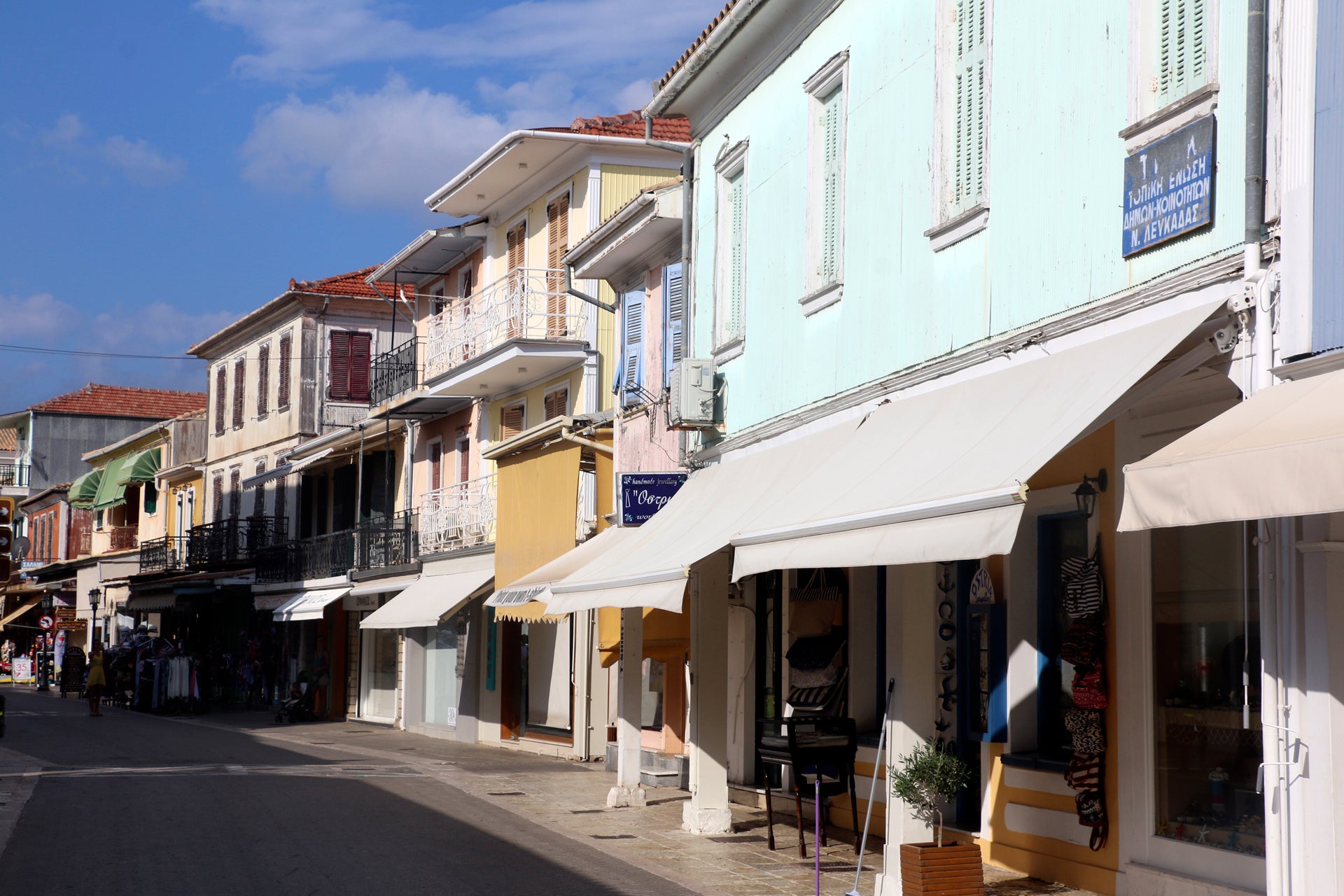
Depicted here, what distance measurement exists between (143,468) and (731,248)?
40.7 m

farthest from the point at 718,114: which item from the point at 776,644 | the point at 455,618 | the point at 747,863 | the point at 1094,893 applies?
the point at 455,618

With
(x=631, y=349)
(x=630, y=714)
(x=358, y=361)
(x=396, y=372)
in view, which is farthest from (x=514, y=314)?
(x=358, y=361)

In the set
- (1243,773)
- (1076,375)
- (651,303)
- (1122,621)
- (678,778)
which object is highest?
(651,303)

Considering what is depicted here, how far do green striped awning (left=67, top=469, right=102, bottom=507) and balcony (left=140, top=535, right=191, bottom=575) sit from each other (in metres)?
7.37

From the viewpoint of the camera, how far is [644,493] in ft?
51.2

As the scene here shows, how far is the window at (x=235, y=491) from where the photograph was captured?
43500 mm

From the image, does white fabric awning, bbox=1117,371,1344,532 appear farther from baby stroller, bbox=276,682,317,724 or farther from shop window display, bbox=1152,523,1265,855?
baby stroller, bbox=276,682,317,724

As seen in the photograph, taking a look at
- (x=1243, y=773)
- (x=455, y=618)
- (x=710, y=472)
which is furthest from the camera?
(x=455, y=618)

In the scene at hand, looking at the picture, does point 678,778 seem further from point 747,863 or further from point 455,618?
point 455,618

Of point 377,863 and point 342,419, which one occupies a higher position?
point 342,419

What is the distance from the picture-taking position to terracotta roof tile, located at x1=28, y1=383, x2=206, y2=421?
70.2 meters

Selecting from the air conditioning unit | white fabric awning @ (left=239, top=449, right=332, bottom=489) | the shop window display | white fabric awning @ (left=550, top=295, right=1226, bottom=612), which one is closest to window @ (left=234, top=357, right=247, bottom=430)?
white fabric awning @ (left=239, top=449, right=332, bottom=489)

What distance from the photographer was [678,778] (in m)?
18.8

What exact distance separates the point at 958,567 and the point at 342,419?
29.5 m
